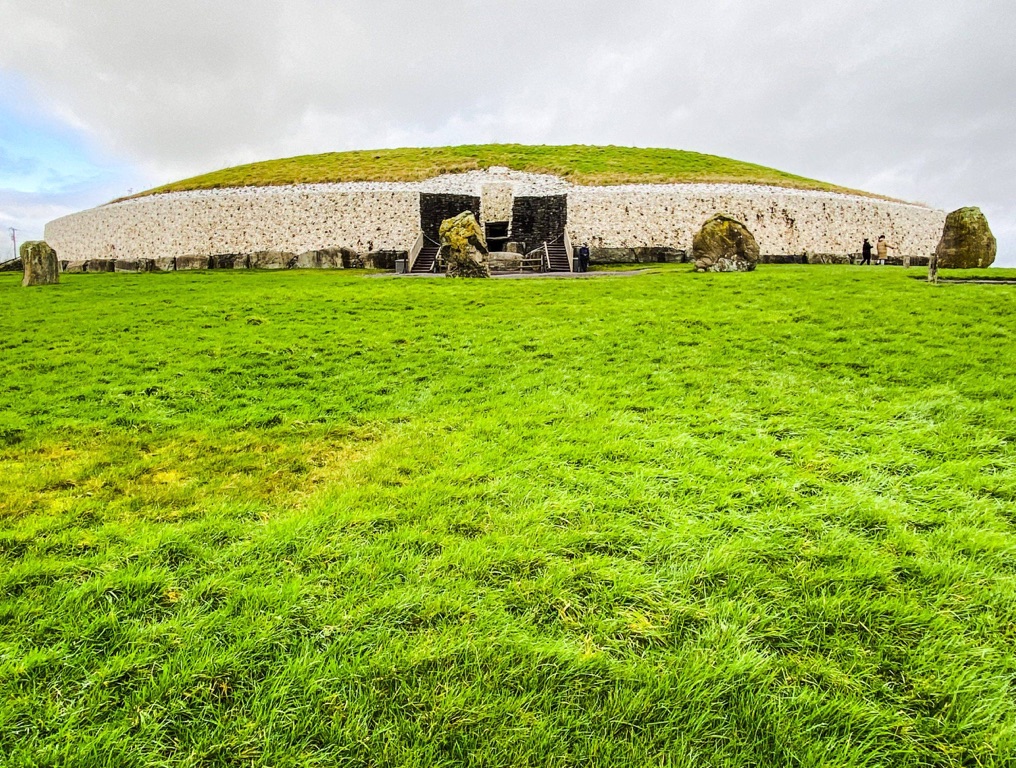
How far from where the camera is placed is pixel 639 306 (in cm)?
1091

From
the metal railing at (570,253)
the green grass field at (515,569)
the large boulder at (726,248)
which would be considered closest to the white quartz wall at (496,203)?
the metal railing at (570,253)

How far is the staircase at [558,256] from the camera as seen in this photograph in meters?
24.7

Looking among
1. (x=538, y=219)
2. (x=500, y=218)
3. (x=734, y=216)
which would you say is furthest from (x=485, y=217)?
(x=734, y=216)

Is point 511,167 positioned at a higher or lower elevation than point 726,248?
higher

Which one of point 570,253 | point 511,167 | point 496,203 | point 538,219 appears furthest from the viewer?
point 511,167

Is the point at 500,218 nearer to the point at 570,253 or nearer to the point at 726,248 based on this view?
the point at 570,253

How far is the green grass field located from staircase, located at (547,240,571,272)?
746 inches

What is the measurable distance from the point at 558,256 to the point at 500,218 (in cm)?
732

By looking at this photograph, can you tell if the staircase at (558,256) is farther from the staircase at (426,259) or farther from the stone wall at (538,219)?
the staircase at (426,259)

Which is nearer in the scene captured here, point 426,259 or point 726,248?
point 726,248

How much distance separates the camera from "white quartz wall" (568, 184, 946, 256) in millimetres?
28516

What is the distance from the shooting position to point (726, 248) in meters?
17.3

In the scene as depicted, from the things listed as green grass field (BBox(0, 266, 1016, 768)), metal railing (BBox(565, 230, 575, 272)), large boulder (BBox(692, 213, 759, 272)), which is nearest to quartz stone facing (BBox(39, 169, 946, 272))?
metal railing (BBox(565, 230, 575, 272))

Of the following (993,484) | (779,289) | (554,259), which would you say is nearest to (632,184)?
(554,259)
